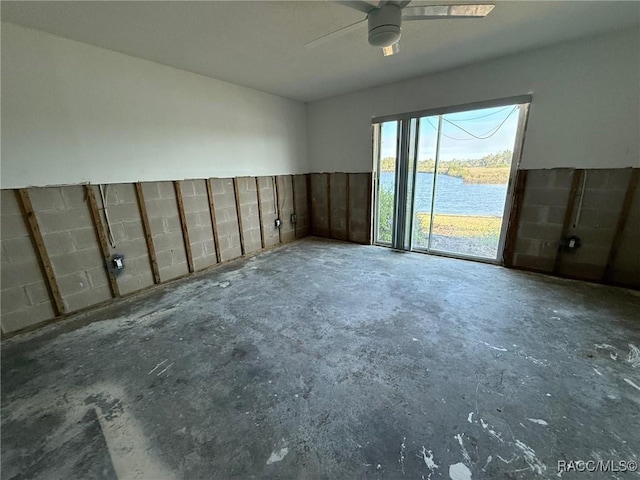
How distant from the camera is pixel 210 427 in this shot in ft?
4.91

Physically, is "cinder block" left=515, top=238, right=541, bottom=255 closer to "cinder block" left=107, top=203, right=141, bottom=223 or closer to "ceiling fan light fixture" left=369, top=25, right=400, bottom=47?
"ceiling fan light fixture" left=369, top=25, right=400, bottom=47

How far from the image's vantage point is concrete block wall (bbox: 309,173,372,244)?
4848 mm

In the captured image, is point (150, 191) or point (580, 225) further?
point (150, 191)

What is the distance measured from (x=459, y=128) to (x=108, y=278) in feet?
16.7

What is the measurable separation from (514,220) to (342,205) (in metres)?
2.80

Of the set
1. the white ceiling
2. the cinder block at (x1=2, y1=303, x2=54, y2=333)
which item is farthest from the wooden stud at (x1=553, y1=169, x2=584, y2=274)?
the cinder block at (x1=2, y1=303, x2=54, y2=333)

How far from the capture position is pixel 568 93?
292 cm

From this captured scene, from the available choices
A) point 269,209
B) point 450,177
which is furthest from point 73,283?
point 450,177

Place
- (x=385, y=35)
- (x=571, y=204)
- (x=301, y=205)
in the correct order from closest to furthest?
1. (x=385, y=35)
2. (x=571, y=204)
3. (x=301, y=205)

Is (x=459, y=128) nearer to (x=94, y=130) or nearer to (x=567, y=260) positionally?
(x=567, y=260)

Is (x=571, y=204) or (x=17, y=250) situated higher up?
(x=571, y=204)

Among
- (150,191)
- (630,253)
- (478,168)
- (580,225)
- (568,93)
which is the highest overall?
(568,93)

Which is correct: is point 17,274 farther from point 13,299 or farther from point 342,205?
point 342,205

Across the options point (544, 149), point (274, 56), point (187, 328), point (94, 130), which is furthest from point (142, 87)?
point (544, 149)
